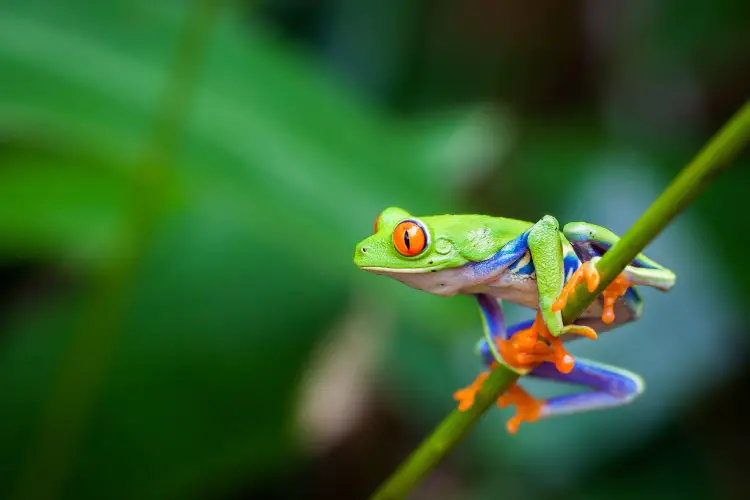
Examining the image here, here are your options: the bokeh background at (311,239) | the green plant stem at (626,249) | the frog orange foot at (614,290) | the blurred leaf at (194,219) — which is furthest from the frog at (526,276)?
the blurred leaf at (194,219)

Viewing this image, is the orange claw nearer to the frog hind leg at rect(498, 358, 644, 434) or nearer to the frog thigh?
the frog thigh

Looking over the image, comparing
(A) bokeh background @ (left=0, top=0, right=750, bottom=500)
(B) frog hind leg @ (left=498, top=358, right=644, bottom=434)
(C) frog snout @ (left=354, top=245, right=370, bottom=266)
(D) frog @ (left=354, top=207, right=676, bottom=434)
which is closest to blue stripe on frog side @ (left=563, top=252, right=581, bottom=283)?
(D) frog @ (left=354, top=207, right=676, bottom=434)

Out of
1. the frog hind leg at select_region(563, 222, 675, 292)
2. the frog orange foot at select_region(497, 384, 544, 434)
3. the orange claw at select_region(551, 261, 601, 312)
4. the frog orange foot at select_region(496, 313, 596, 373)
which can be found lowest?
the frog orange foot at select_region(497, 384, 544, 434)

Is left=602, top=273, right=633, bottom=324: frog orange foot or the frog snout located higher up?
left=602, top=273, right=633, bottom=324: frog orange foot

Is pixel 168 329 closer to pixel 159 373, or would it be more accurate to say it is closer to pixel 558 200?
pixel 159 373

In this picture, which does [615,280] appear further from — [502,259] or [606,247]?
[502,259]

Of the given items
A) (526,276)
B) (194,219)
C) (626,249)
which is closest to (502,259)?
(526,276)
